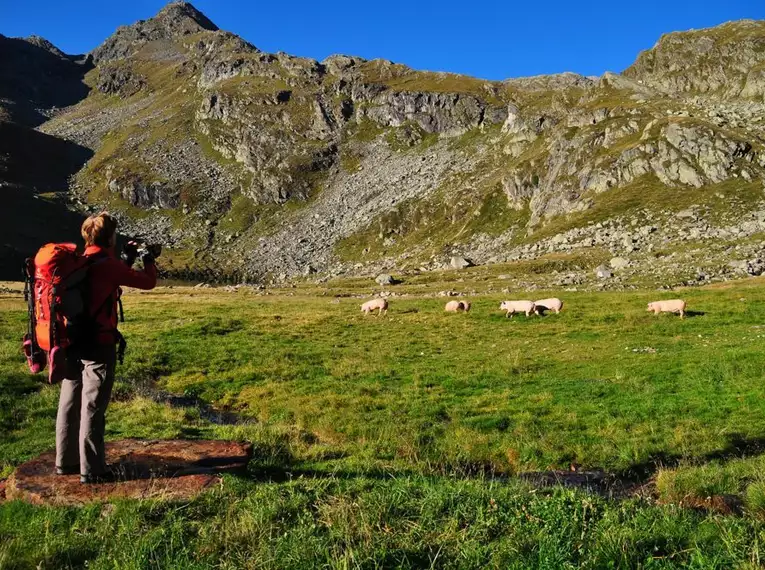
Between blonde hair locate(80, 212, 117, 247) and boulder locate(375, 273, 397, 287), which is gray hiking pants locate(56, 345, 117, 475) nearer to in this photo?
blonde hair locate(80, 212, 117, 247)

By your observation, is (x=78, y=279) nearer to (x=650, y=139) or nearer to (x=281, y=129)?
(x=650, y=139)

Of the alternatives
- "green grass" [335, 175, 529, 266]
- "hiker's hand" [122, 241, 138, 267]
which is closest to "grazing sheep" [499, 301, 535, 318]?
"hiker's hand" [122, 241, 138, 267]

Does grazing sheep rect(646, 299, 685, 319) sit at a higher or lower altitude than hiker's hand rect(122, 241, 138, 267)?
lower

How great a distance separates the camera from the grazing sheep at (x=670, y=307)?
1217 inches

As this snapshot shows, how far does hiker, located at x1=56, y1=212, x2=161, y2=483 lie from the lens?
8.22 meters

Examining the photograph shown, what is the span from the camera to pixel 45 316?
8.09 meters

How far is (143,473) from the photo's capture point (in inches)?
340

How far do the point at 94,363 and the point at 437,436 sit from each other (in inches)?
384

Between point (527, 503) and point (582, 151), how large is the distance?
4186 inches

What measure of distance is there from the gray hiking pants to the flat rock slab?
0.36m

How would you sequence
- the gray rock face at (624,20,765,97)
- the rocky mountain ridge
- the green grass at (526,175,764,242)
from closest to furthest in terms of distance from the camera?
the green grass at (526,175,764,242)
the rocky mountain ridge
the gray rock face at (624,20,765,97)

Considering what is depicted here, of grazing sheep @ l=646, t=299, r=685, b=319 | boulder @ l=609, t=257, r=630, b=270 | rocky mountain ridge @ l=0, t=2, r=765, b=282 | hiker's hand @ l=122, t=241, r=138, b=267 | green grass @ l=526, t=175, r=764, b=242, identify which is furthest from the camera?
rocky mountain ridge @ l=0, t=2, r=765, b=282

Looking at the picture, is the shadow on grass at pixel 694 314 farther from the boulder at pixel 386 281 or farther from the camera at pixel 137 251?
the boulder at pixel 386 281

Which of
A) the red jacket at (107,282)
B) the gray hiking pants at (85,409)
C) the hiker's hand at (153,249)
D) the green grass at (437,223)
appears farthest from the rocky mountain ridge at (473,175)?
the gray hiking pants at (85,409)
